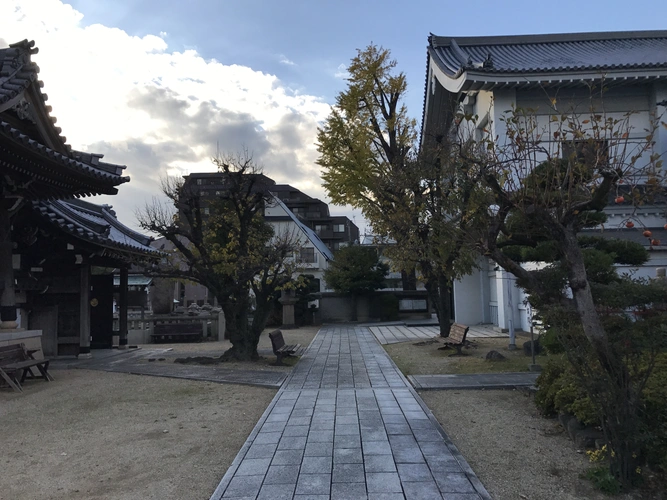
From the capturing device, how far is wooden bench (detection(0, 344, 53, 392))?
344 inches

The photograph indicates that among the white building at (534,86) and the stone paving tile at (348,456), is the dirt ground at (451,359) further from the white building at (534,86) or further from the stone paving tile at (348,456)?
the stone paving tile at (348,456)

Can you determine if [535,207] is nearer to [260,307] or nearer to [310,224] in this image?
[260,307]

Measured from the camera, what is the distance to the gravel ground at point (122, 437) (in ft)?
15.0

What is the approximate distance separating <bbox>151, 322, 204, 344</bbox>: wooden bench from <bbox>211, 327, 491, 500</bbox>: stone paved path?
1121cm

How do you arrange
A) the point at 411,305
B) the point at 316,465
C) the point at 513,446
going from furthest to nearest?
the point at 411,305
the point at 513,446
the point at 316,465

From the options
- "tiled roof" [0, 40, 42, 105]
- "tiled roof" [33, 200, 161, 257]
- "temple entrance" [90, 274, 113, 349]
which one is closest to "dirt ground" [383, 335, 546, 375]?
"tiled roof" [33, 200, 161, 257]

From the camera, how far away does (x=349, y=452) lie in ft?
17.3

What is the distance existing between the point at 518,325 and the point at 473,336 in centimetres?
194

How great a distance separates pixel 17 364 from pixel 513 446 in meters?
8.40

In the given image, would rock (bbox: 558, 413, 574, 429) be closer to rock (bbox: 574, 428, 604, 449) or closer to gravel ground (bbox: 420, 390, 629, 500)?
gravel ground (bbox: 420, 390, 629, 500)

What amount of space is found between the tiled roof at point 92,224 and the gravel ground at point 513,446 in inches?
A: 360

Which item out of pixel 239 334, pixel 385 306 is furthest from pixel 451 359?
pixel 385 306

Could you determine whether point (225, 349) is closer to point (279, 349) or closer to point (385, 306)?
point (279, 349)

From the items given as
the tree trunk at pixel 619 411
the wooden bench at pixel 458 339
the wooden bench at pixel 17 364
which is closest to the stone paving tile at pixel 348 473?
the tree trunk at pixel 619 411
